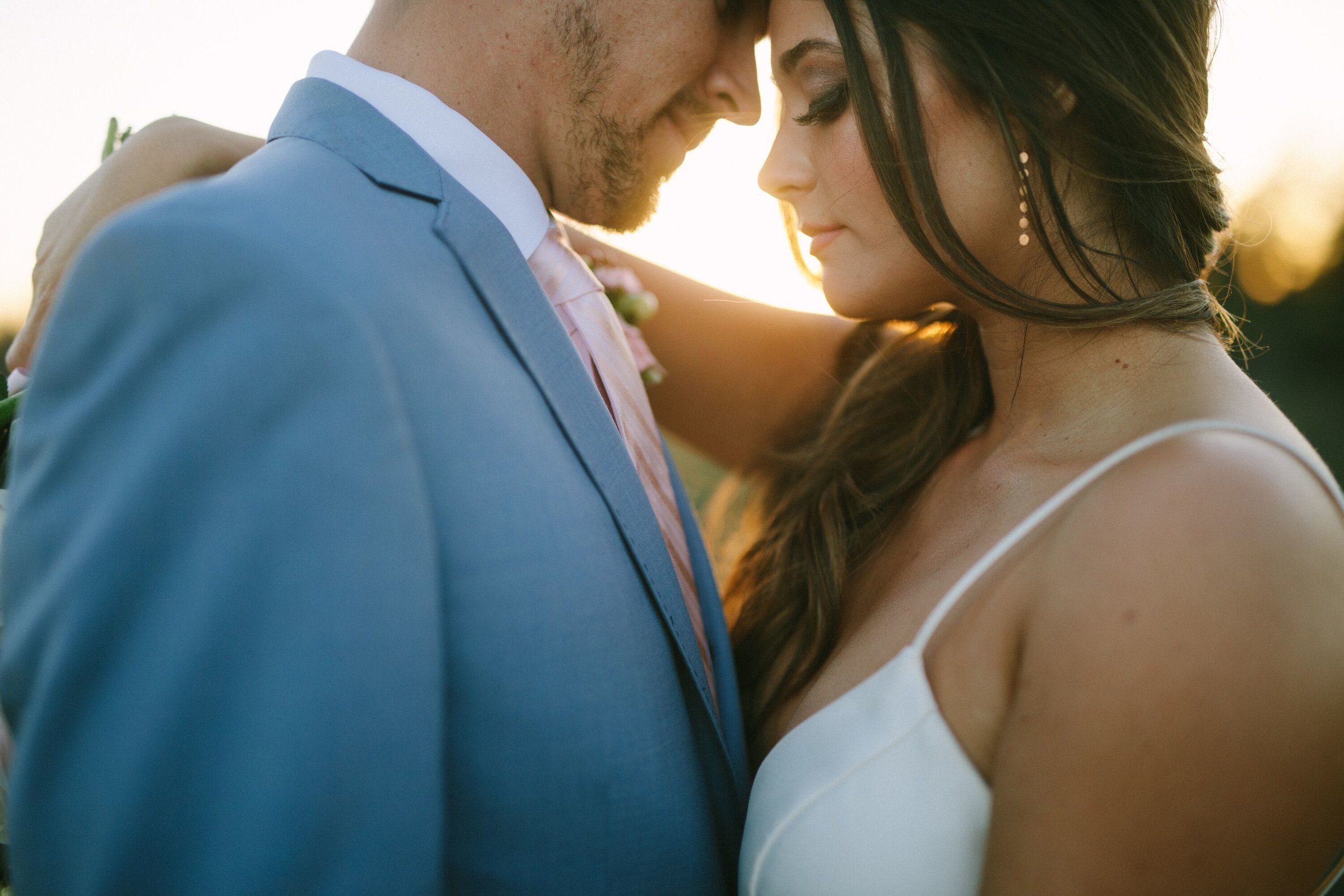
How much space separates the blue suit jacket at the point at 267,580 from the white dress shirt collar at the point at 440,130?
0.44 meters

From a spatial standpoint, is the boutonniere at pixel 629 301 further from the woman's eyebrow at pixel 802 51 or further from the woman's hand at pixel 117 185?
the woman's hand at pixel 117 185

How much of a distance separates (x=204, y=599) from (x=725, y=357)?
7.91 feet

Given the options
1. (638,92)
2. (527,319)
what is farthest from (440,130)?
(638,92)

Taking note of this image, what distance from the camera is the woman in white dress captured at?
1.19 m

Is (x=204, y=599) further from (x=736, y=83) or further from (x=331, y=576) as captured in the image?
(x=736, y=83)

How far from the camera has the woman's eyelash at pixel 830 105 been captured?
1833mm

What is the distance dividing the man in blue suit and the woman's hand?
0.54 m

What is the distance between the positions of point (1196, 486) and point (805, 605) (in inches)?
43.0

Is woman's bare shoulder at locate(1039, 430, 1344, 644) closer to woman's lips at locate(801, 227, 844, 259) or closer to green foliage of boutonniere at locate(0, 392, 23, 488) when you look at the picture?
woman's lips at locate(801, 227, 844, 259)

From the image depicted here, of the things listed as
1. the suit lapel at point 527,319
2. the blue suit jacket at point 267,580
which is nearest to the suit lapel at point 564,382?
the suit lapel at point 527,319

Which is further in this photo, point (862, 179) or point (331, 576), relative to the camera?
point (862, 179)

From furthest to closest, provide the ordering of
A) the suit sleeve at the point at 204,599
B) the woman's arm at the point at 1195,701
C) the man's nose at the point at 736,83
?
the man's nose at the point at 736,83 < the woman's arm at the point at 1195,701 < the suit sleeve at the point at 204,599

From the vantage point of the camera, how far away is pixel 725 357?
127 inches

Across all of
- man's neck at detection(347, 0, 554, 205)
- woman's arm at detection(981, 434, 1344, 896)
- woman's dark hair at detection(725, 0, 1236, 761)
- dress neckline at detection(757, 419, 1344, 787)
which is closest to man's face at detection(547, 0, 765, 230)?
man's neck at detection(347, 0, 554, 205)
